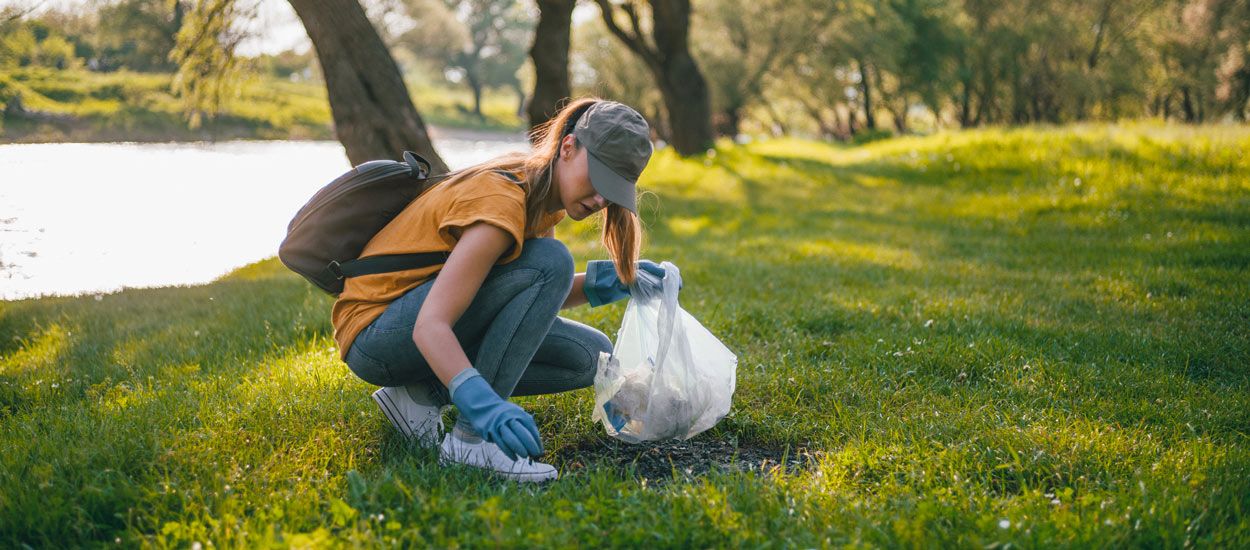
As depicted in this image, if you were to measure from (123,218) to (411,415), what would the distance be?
4.05m

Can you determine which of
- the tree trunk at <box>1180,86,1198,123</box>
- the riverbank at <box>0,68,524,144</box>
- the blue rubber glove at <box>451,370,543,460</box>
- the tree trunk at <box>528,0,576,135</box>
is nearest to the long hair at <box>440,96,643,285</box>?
the blue rubber glove at <box>451,370,543,460</box>

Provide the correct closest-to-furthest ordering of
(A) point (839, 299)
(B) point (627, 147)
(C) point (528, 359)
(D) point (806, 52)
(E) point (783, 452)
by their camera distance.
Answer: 1. (B) point (627, 147)
2. (C) point (528, 359)
3. (E) point (783, 452)
4. (A) point (839, 299)
5. (D) point (806, 52)

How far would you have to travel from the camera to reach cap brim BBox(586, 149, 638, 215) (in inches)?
105

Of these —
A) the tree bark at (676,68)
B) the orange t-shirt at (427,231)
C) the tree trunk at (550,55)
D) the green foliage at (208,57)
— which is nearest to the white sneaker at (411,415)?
the orange t-shirt at (427,231)

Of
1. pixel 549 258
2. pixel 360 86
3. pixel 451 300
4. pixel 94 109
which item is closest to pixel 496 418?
pixel 451 300

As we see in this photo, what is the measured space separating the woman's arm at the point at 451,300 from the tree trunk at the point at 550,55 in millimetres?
9237

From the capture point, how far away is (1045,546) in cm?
217

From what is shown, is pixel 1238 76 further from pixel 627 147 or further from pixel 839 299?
pixel 627 147

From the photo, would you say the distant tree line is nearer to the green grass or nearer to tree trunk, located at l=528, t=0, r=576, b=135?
tree trunk, located at l=528, t=0, r=576, b=135

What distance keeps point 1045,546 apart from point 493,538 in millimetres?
1435

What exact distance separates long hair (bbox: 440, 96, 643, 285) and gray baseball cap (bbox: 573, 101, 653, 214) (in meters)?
0.09

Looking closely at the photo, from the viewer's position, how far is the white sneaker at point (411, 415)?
9.75ft

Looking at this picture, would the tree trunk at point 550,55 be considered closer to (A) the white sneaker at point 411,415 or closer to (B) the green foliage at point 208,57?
(B) the green foliage at point 208,57

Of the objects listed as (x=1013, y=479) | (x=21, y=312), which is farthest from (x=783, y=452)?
(x=21, y=312)
